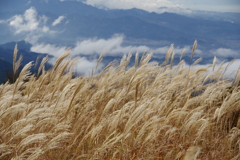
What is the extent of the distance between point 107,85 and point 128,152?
160 centimetres

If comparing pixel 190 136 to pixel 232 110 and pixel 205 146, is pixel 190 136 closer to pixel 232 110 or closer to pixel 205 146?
pixel 205 146

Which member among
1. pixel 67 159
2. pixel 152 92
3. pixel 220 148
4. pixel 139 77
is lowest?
pixel 67 159

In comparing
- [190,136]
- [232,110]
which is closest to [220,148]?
[190,136]

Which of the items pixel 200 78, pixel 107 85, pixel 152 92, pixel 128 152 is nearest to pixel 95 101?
pixel 107 85

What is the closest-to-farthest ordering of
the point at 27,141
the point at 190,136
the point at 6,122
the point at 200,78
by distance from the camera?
the point at 27,141, the point at 190,136, the point at 6,122, the point at 200,78

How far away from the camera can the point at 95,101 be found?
3.24 meters

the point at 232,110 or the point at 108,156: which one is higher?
the point at 232,110

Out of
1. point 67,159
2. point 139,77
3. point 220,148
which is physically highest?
point 139,77

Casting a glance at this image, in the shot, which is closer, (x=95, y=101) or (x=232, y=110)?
(x=232, y=110)

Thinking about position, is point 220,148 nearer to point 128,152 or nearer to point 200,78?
point 128,152

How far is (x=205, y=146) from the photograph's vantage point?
2.03 meters

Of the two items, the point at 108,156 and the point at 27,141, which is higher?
the point at 27,141

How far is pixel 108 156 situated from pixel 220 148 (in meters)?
1.16

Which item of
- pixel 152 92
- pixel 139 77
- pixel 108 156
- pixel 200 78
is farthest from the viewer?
pixel 200 78
